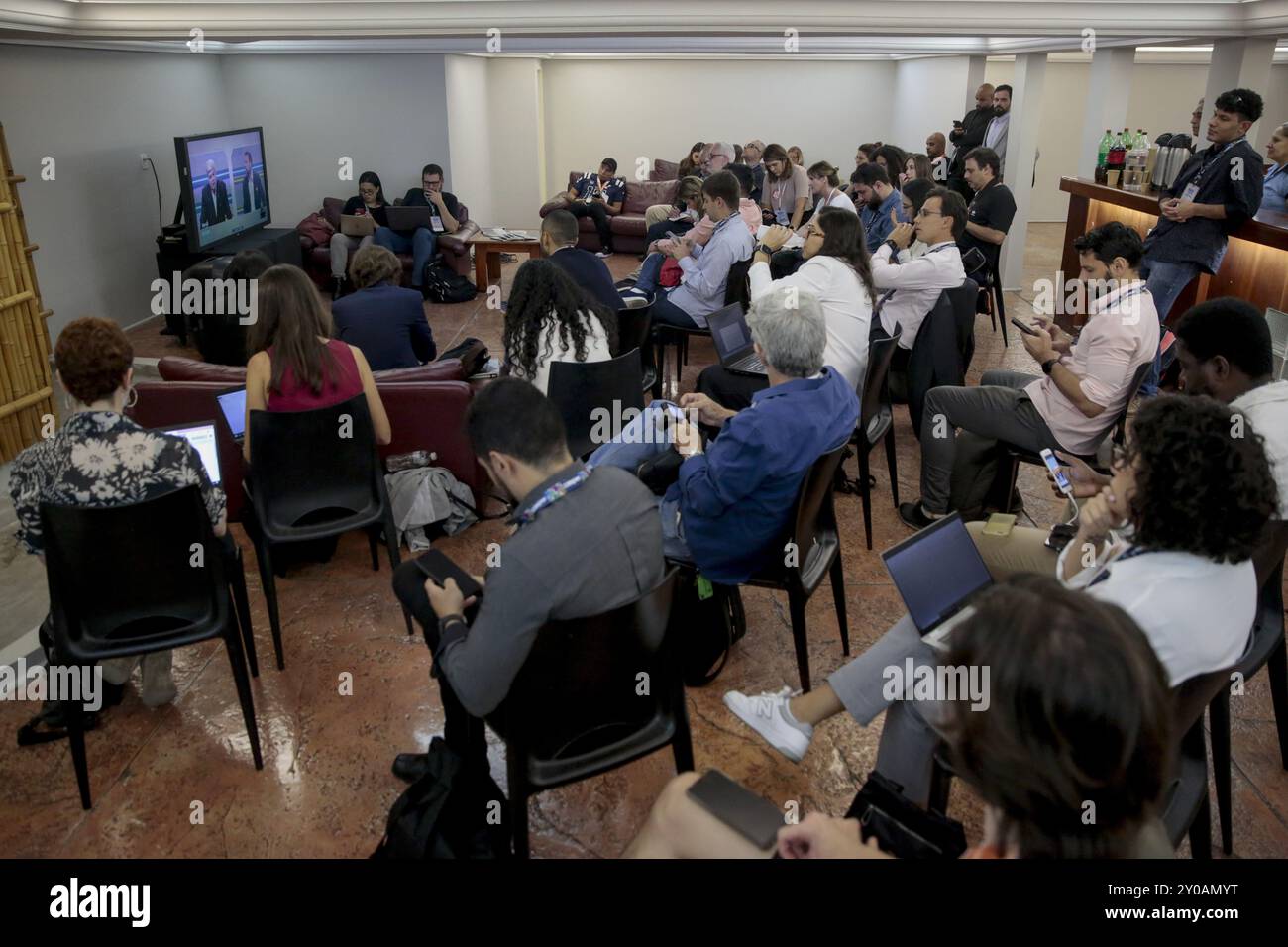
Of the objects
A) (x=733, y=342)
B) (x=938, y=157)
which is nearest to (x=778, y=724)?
(x=733, y=342)

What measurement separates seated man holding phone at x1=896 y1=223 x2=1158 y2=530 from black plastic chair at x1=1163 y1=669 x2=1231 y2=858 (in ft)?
5.60

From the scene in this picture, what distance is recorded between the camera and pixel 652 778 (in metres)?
2.69

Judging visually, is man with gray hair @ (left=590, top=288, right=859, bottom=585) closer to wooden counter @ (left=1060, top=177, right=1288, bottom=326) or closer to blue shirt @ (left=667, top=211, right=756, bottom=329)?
blue shirt @ (left=667, top=211, right=756, bottom=329)

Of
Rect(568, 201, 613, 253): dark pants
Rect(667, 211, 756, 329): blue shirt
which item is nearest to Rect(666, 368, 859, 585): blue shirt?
Rect(667, 211, 756, 329): blue shirt

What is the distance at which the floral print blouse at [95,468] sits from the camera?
250cm

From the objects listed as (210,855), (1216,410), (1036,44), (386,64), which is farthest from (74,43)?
(1216,410)

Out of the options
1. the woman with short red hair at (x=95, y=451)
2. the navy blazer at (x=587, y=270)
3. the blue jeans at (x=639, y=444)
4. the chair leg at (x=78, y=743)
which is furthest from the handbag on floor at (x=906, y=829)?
the navy blazer at (x=587, y=270)

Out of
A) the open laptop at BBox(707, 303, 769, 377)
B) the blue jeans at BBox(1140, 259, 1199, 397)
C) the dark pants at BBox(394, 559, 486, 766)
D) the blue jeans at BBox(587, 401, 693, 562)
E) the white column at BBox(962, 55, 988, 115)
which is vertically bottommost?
the dark pants at BBox(394, 559, 486, 766)

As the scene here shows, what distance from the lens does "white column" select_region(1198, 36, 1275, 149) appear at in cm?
598

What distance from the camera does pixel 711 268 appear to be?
5.34m

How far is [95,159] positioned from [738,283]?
17.7 ft

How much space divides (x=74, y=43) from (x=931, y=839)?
7.94 m

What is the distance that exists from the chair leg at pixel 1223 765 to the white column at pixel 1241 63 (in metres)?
5.16

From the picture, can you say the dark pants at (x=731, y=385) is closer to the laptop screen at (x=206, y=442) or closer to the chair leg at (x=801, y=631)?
the chair leg at (x=801, y=631)
